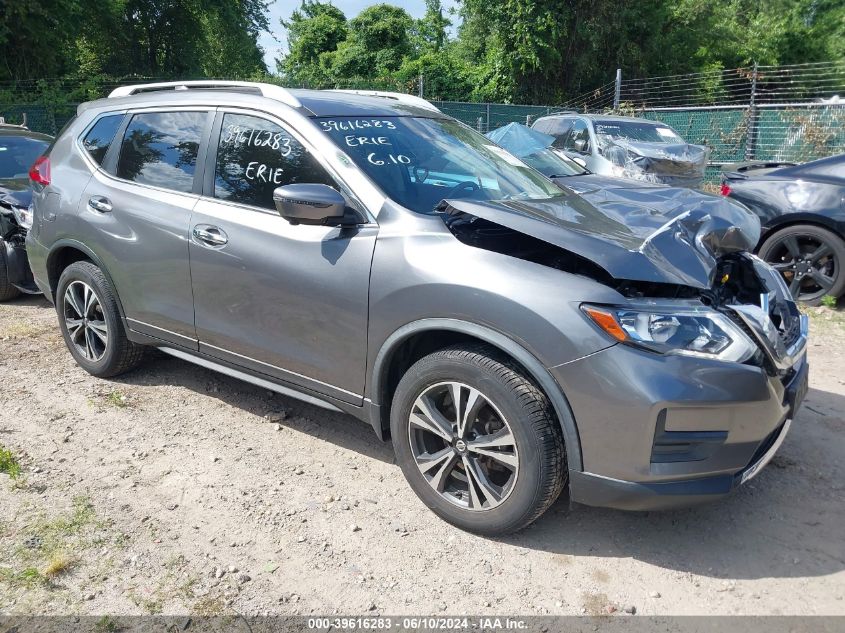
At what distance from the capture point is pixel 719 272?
3.18 meters

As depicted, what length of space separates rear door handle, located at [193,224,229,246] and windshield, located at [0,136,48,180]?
14.3 ft

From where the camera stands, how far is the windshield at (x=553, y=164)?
7715 millimetres

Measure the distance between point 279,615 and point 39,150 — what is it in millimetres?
6843

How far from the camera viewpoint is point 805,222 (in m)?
6.10

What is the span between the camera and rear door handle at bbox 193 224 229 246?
342 centimetres

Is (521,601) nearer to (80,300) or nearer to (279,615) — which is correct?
(279,615)

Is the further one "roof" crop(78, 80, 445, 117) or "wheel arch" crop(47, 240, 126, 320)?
"wheel arch" crop(47, 240, 126, 320)

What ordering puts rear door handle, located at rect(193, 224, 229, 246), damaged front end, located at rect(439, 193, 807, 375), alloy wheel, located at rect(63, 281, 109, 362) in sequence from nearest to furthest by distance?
damaged front end, located at rect(439, 193, 807, 375) < rear door handle, located at rect(193, 224, 229, 246) < alloy wheel, located at rect(63, 281, 109, 362)

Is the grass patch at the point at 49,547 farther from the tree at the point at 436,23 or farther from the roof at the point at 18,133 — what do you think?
the tree at the point at 436,23

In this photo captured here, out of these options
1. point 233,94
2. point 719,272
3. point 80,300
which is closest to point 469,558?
point 719,272

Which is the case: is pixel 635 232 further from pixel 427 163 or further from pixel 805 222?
pixel 805 222

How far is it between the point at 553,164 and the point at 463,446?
19.2 ft

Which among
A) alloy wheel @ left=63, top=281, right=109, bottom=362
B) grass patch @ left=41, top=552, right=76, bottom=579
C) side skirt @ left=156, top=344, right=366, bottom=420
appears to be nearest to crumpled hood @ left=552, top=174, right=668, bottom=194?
side skirt @ left=156, top=344, right=366, bottom=420

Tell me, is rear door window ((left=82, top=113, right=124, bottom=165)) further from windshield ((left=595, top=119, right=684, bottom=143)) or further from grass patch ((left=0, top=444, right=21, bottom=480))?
windshield ((left=595, top=119, right=684, bottom=143))
